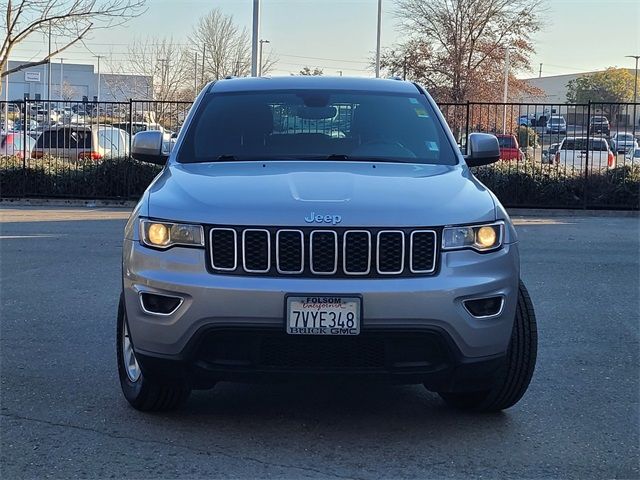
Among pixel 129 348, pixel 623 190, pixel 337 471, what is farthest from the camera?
pixel 623 190

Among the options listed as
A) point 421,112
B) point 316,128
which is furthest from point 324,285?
point 421,112

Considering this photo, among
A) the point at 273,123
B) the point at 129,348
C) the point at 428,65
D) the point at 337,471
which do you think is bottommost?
the point at 337,471

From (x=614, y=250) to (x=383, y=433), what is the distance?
8522 mm

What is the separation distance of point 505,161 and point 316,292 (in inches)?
603

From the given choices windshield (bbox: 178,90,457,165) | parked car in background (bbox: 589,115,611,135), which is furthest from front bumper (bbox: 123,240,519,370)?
parked car in background (bbox: 589,115,611,135)

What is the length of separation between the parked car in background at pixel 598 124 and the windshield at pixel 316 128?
13693mm

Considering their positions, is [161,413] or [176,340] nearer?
[176,340]

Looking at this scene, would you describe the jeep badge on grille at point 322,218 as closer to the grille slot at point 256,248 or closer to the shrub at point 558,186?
the grille slot at point 256,248

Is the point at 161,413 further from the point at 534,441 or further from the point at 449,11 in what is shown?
the point at 449,11

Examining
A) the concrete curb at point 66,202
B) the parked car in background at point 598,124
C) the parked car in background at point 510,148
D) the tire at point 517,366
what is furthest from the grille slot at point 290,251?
the parked car in background at point 598,124

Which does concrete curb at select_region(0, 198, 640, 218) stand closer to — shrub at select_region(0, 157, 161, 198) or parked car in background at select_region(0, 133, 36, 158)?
shrub at select_region(0, 157, 161, 198)

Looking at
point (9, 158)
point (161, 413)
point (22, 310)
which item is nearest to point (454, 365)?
point (161, 413)

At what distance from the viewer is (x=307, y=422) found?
468 centimetres

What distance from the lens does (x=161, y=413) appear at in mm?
4734
